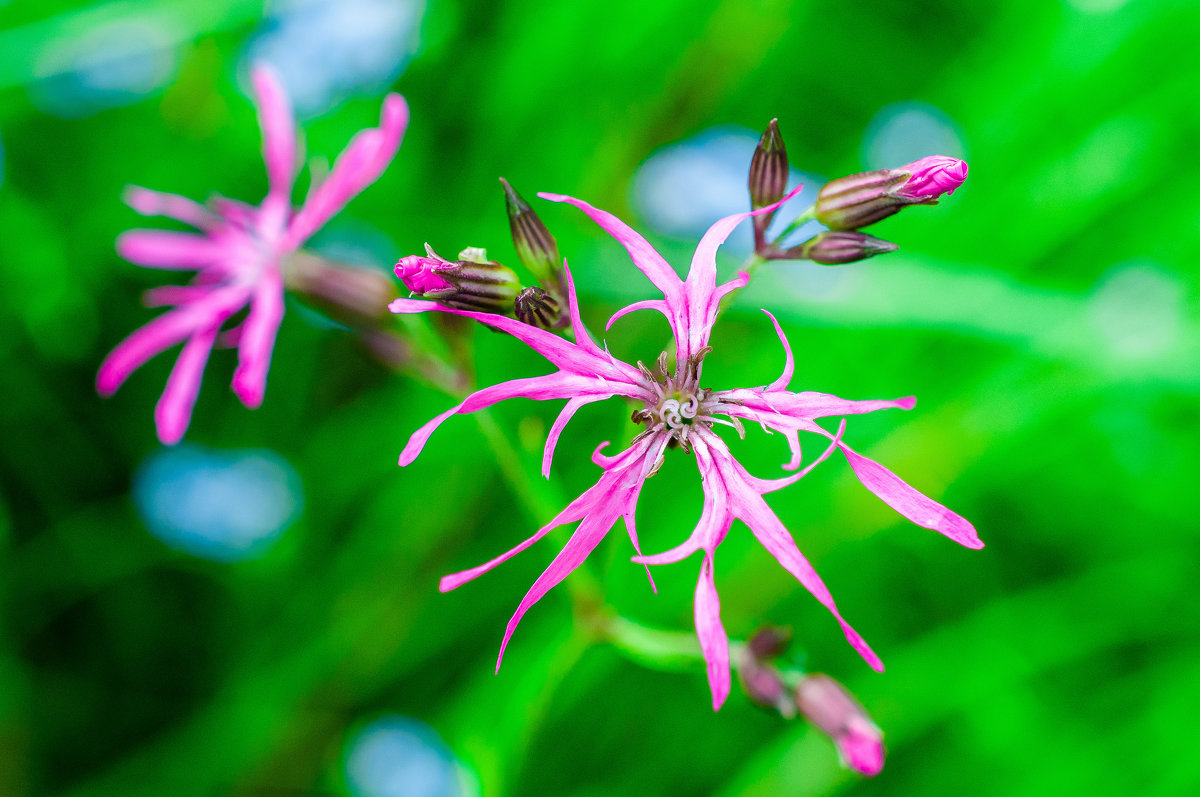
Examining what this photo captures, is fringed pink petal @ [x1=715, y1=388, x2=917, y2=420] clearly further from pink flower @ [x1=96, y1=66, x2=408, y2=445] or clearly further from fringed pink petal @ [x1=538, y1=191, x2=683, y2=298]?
pink flower @ [x1=96, y1=66, x2=408, y2=445]

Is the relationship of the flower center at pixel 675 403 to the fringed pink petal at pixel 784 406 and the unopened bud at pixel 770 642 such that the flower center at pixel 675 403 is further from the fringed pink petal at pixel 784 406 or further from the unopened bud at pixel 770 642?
the unopened bud at pixel 770 642

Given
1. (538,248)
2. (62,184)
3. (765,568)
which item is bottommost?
(765,568)

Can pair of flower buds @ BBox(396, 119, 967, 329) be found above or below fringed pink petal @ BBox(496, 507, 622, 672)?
above

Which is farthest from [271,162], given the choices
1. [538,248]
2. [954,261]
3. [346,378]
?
[954,261]

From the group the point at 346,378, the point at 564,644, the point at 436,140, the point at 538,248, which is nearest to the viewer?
the point at 538,248

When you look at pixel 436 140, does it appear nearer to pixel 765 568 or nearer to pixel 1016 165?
pixel 765 568

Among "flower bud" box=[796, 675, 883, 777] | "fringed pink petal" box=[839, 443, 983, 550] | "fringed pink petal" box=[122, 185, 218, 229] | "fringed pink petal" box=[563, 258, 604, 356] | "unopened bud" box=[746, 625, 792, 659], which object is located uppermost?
"fringed pink petal" box=[122, 185, 218, 229]

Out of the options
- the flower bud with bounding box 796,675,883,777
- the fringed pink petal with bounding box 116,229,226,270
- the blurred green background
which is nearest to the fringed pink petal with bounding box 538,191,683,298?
the flower bud with bounding box 796,675,883,777
